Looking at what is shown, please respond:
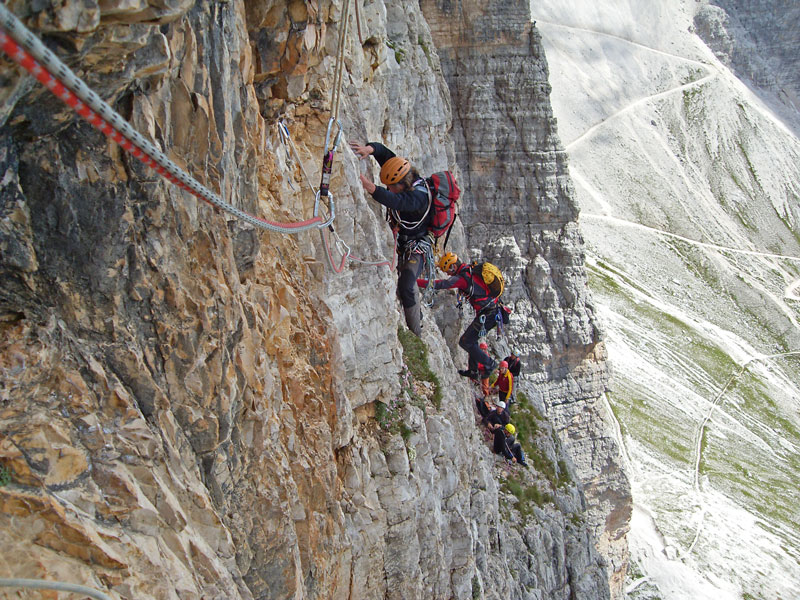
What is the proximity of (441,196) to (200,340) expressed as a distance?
24.5 feet

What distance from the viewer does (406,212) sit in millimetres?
11898

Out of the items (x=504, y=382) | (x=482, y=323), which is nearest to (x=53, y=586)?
(x=482, y=323)

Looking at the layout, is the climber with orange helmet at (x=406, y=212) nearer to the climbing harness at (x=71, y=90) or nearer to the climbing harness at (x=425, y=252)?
the climbing harness at (x=425, y=252)

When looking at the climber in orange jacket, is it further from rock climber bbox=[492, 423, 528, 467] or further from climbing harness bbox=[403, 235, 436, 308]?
climbing harness bbox=[403, 235, 436, 308]

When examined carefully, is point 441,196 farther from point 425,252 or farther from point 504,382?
point 504,382

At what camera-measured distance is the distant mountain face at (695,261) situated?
41.0 meters

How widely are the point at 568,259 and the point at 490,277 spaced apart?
55.2 ft

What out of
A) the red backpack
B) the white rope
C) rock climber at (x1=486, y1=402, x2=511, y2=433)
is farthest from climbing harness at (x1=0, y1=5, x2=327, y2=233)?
rock climber at (x1=486, y1=402, x2=511, y2=433)

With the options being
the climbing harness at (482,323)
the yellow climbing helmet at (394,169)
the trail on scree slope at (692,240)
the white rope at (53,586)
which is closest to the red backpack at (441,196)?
the yellow climbing helmet at (394,169)

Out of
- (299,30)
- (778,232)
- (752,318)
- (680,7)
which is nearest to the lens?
(299,30)

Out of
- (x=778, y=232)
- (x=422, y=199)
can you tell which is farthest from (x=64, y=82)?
(x=778, y=232)

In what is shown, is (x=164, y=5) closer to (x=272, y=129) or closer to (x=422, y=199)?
(x=272, y=129)

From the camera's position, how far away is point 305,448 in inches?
276

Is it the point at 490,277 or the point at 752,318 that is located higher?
the point at 490,277
